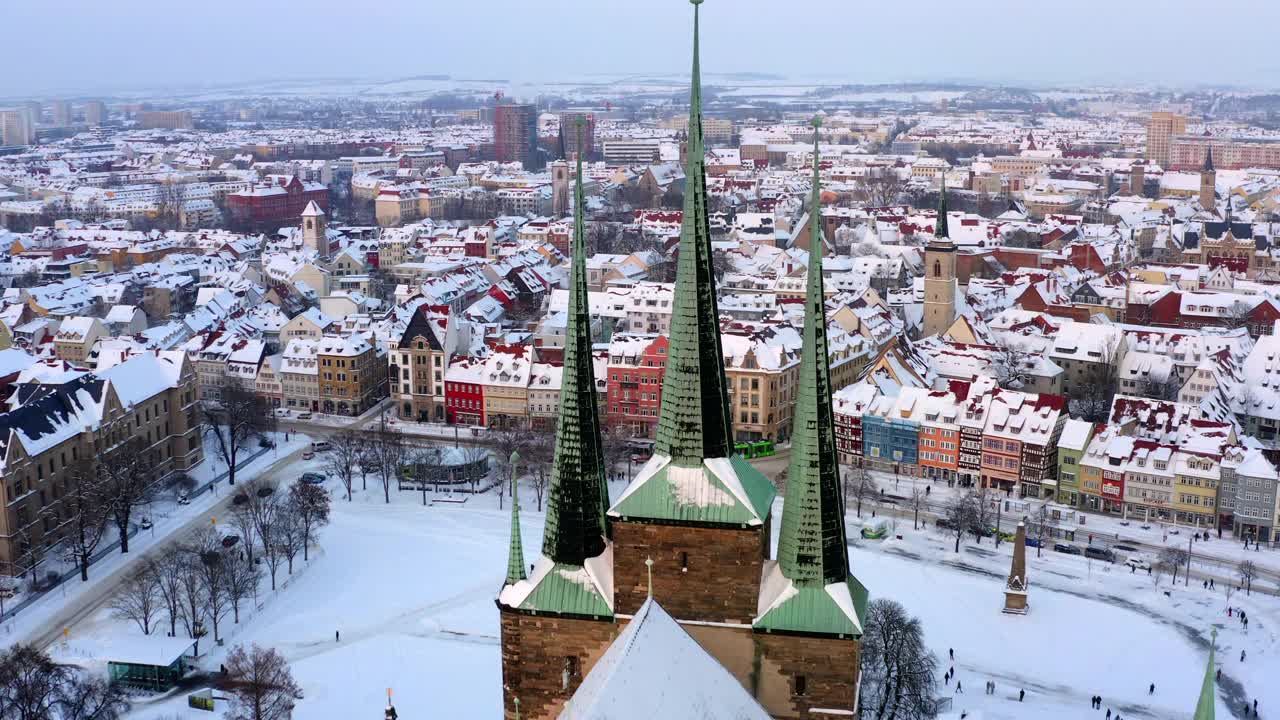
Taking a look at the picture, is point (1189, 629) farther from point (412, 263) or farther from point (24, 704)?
point (412, 263)

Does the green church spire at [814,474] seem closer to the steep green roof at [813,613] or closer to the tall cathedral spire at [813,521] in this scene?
the tall cathedral spire at [813,521]

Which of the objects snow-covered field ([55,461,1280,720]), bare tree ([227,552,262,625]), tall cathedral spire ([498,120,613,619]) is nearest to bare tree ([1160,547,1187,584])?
snow-covered field ([55,461,1280,720])

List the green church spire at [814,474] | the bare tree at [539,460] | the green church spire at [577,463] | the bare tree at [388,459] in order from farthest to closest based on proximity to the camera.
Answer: the bare tree at [388,459] < the bare tree at [539,460] < the green church spire at [577,463] < the green church spire at [814,474]

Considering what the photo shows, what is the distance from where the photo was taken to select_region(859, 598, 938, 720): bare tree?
52.7 meters

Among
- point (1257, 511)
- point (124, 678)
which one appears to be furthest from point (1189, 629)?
point (124, 678)

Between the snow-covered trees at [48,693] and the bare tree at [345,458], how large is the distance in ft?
98.4

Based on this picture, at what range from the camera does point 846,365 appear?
111 metres

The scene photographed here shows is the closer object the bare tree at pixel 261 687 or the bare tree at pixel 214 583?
the bare tree at pixel 261 687

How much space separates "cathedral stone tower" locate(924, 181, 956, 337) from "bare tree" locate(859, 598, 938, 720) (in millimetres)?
70569

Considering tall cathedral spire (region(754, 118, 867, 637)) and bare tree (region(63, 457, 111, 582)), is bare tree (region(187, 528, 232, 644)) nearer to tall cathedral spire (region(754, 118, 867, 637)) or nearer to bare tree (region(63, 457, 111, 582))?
bare tree (region(63, 457, 111, 582))

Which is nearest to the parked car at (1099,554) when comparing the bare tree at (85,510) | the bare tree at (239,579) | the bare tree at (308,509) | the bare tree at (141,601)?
the bare tree at (308,509)

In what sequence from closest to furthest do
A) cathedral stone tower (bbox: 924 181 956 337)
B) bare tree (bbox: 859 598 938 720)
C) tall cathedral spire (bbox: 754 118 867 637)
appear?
tall cathedral spire (bbox: 754 118 867 637)
bare tree (bbox: 859 598 938 720)
cathedral stone tower (bbox: 924 181 956 337)

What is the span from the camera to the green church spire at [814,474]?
104ft

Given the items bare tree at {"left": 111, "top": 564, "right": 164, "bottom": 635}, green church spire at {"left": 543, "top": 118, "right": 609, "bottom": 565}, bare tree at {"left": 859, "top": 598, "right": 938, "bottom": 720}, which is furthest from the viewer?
bare tree at {"left": 111, "top": 564, "right": 164, "bottom": 635}
